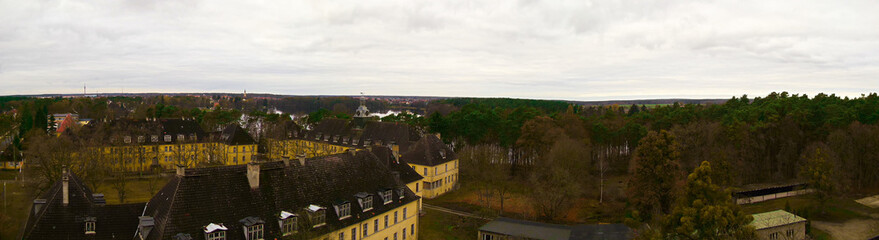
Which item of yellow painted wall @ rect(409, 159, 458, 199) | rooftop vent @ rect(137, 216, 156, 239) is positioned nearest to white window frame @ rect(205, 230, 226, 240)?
rooftop vent @ rect(137, 216, 156, 239)

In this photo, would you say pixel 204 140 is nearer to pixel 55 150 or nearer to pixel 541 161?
pixel 55 150

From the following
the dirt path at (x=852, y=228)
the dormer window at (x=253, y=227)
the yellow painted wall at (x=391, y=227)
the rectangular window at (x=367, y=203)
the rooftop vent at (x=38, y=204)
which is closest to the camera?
the dormer window at (x=253, y=227)

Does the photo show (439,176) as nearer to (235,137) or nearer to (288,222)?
(288,222)

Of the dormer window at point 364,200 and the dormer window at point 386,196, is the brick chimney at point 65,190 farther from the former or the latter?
the dormer window at point 386,196

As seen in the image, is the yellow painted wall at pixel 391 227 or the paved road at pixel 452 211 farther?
the paved road at pixel 452 211

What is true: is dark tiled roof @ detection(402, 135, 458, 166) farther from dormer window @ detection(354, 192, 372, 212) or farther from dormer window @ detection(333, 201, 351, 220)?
dormer window @ detection(333, 201, 351, 220)

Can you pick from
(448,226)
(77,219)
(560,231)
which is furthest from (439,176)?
(77,219)

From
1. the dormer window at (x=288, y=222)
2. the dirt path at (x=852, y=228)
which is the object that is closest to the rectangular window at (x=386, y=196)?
the dormer window at (x=288, y=222)
